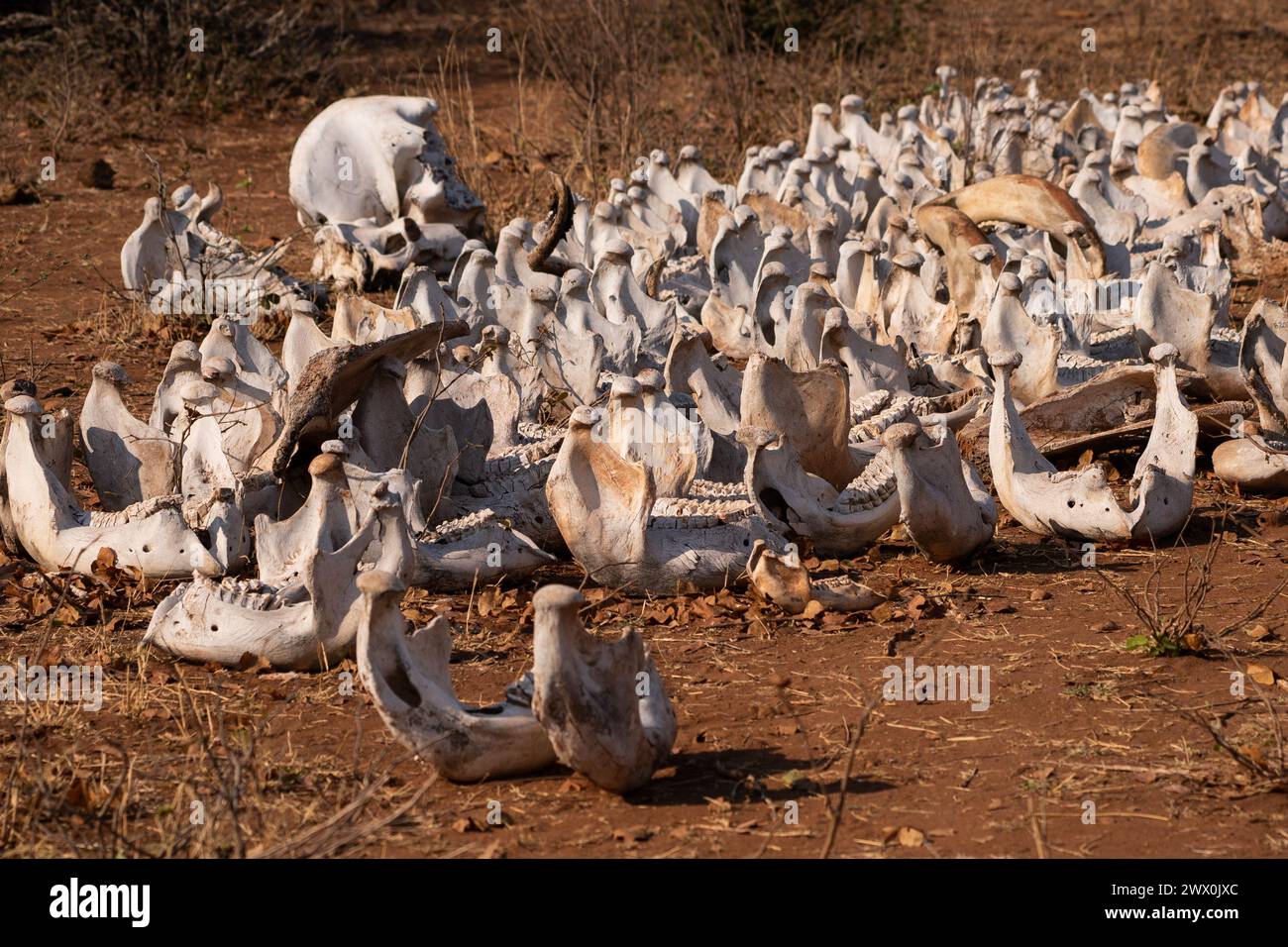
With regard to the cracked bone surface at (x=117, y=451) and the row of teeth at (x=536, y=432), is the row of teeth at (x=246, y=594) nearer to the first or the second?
the cracked bone surface at (x=117, y=451)

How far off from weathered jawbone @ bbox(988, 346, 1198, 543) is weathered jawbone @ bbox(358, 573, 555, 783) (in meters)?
2.30

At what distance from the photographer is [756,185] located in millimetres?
9500

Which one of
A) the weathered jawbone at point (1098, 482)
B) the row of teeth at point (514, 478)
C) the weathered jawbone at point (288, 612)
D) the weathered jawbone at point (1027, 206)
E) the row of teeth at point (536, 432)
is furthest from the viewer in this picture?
the weathered jawbone at point (1027, 206)

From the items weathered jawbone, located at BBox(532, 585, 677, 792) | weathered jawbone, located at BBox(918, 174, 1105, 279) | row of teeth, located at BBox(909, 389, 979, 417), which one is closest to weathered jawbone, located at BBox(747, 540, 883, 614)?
weathered jawbone, located at BBox(532, 585, 677, 792)

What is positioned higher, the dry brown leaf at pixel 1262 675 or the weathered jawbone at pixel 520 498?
the weathered jawbone at pixel 520 498

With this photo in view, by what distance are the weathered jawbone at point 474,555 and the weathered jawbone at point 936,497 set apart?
109cm

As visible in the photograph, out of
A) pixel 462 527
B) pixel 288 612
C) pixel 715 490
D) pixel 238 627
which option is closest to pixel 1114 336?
pixel 715 490

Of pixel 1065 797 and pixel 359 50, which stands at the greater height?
pixel 359 50

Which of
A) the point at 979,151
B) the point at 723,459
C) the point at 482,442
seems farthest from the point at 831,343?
the point at 979,151

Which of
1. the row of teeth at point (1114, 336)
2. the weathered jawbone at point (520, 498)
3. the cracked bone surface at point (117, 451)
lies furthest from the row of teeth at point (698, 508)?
the row of teeth at point (1114, 336)

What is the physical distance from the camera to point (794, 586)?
4.65 m

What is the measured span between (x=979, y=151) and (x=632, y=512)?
661 cm

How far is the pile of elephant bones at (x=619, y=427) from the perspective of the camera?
4.27 m

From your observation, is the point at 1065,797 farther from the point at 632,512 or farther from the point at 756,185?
the point at 756,185
